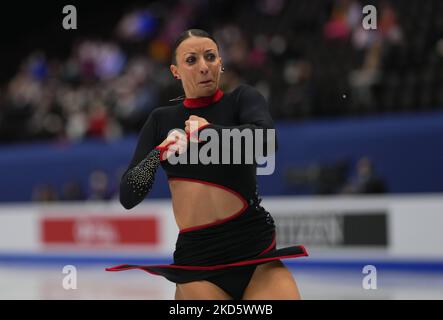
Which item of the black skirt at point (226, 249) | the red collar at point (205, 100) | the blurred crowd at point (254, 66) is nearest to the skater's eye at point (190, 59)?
the red collar at point (205, 100)

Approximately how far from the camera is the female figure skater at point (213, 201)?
10.5 feet

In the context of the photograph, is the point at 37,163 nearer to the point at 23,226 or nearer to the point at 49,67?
the point at 23,226

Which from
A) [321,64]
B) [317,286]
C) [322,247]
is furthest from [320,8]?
[317,286]

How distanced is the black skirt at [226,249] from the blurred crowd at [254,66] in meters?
6.57

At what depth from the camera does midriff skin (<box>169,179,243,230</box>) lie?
325 cm

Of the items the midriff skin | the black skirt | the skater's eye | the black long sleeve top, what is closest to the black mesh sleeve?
the black long sleeve top

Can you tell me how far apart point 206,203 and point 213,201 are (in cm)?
3

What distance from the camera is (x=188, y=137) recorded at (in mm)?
3117

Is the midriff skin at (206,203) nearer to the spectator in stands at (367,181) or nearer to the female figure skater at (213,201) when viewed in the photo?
the female figure skater at (213,201)

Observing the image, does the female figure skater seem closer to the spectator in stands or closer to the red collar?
the red collar

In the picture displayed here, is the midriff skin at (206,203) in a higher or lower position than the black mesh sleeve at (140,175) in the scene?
lower

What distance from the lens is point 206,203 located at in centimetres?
325
